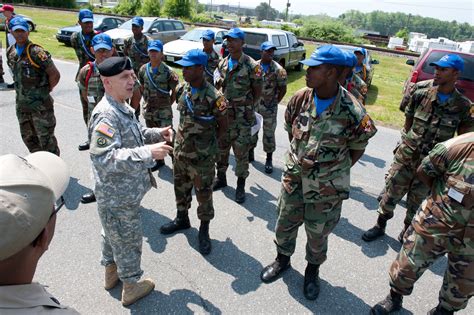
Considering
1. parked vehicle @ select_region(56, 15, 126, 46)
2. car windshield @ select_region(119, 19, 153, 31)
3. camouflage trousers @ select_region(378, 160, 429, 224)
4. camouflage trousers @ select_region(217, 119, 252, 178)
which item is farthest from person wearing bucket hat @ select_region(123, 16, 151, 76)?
parked vehicle @ select_region(56, 15, 126, 46)

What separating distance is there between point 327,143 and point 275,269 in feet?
4.54

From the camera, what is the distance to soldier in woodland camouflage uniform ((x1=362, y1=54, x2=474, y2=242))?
3467 millimetres

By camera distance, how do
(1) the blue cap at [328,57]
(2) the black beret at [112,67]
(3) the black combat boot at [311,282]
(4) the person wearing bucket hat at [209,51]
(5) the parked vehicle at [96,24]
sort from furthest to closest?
(5) the parked vehicle at [96,24], (4) the person wearing bucket hat at [209,51], (3) the black combat boot at [311,282], (1) the blue cap at [328,57], (2) the black beret at [112,67]

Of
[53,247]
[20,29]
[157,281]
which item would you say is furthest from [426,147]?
[20,29]

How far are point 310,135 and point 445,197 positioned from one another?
3.57 ft

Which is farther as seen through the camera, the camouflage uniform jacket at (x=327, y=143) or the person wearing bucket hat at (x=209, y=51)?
the person wearing bucket hat at (x=209, y=51)

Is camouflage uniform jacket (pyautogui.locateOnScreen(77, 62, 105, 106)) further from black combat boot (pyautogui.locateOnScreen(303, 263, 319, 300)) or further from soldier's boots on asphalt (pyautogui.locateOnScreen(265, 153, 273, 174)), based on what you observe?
black combat boot (pyautogui.locateOnScreen(303, 263, 319, 300))

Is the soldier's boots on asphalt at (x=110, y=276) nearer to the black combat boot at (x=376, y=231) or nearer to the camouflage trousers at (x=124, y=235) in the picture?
the camouflage trousers at (x=124, y=235)

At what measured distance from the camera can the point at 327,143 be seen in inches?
106

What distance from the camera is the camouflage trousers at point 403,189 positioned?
365 cm

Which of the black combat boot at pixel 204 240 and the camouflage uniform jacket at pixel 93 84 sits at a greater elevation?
the camouflage uniform jacket at pixel 93 84

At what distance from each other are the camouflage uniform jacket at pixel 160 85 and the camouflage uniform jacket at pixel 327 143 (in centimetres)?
272

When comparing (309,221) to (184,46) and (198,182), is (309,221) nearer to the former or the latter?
(198,182)

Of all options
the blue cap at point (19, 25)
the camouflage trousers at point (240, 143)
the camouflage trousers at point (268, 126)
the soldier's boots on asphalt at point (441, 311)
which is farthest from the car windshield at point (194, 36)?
the soldier's boots on asphalt at point (441, 311)
